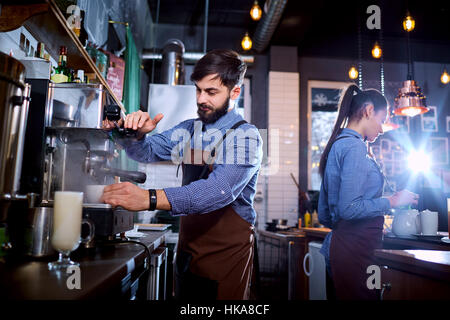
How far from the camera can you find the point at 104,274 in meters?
0.84

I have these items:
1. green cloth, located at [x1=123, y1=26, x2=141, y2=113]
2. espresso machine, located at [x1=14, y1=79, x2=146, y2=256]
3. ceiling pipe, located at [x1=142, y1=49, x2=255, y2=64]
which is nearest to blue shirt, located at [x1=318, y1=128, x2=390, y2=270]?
espresso machine, located at [x1=14, y1=79, x2=146, y2=256]

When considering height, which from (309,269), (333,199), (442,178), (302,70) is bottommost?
(309,269)

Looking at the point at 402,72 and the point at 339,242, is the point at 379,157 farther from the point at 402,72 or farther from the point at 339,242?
the point at 339,242

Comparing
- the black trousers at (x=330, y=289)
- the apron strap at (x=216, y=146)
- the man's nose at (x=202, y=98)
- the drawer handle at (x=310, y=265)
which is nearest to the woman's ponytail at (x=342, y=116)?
the black trousers at (x=330, y=289)

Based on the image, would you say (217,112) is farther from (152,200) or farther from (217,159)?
(152,200)

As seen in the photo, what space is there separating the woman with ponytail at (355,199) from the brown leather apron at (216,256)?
19.5 inches

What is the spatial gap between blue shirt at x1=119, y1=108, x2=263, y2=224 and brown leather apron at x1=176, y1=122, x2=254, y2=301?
0.06m

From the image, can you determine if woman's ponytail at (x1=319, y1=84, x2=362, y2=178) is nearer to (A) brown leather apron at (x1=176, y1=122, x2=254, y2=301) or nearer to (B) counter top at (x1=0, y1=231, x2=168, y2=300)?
(A) brown leather apron at (x1=176, y1=122, x2=254, y2=301)

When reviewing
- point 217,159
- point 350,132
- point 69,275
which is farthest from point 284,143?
point 69,275

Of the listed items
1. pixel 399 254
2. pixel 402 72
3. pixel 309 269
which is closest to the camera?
pixel 399 254

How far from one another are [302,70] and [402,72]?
157 centimetres

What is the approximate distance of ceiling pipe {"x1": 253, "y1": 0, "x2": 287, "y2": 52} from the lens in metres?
3.85

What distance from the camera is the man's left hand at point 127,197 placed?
41.1 inches

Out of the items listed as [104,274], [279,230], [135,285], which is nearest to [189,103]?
[279,230]
